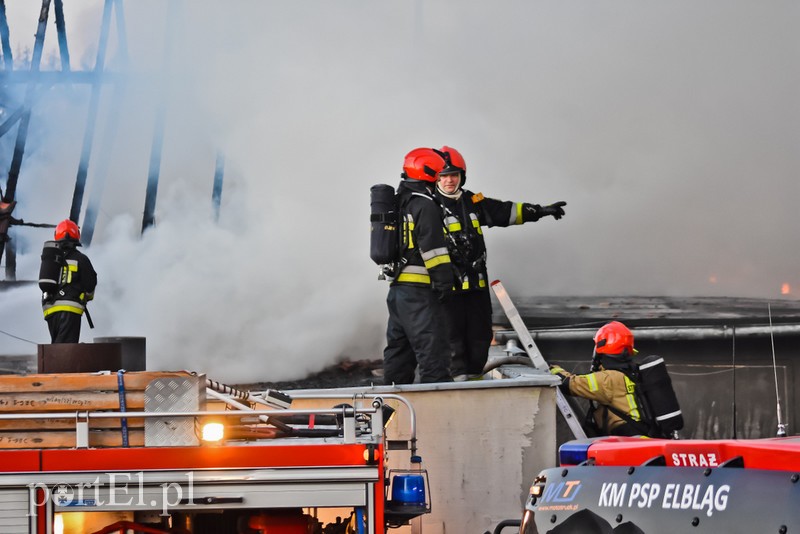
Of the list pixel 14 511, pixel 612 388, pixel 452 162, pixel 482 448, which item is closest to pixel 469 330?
pixel 452 162

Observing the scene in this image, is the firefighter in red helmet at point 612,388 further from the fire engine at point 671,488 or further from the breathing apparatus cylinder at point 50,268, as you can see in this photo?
the breathing apparatus cylinder at point 50,268

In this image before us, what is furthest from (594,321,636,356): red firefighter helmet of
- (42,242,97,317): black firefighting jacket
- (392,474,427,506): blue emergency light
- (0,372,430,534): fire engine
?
(42,242,97,317): black firefighting jacket

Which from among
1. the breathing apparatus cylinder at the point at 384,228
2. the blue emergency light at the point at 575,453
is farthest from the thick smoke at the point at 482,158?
the blue emergency light at the point at 575,453

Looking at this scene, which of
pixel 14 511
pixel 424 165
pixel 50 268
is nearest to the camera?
pixel 14 511

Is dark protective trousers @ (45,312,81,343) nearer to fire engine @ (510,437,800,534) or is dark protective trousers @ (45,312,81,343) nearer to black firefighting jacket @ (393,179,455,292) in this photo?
black firefighting jacket @ (393,179,455,292)

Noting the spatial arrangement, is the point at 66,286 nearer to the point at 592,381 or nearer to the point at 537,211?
the point at 537,211

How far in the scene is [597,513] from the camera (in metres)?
3.66

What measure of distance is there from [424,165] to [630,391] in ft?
6.67

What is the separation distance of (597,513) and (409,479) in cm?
125

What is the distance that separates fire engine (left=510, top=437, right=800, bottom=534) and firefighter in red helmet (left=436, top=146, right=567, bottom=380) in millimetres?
3707

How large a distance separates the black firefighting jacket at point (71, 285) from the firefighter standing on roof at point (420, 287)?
3719mm

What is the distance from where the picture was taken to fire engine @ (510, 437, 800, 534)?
3.19 meters

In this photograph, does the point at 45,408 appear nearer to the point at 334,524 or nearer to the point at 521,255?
the point at 334,524

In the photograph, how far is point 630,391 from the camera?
6355 mm
